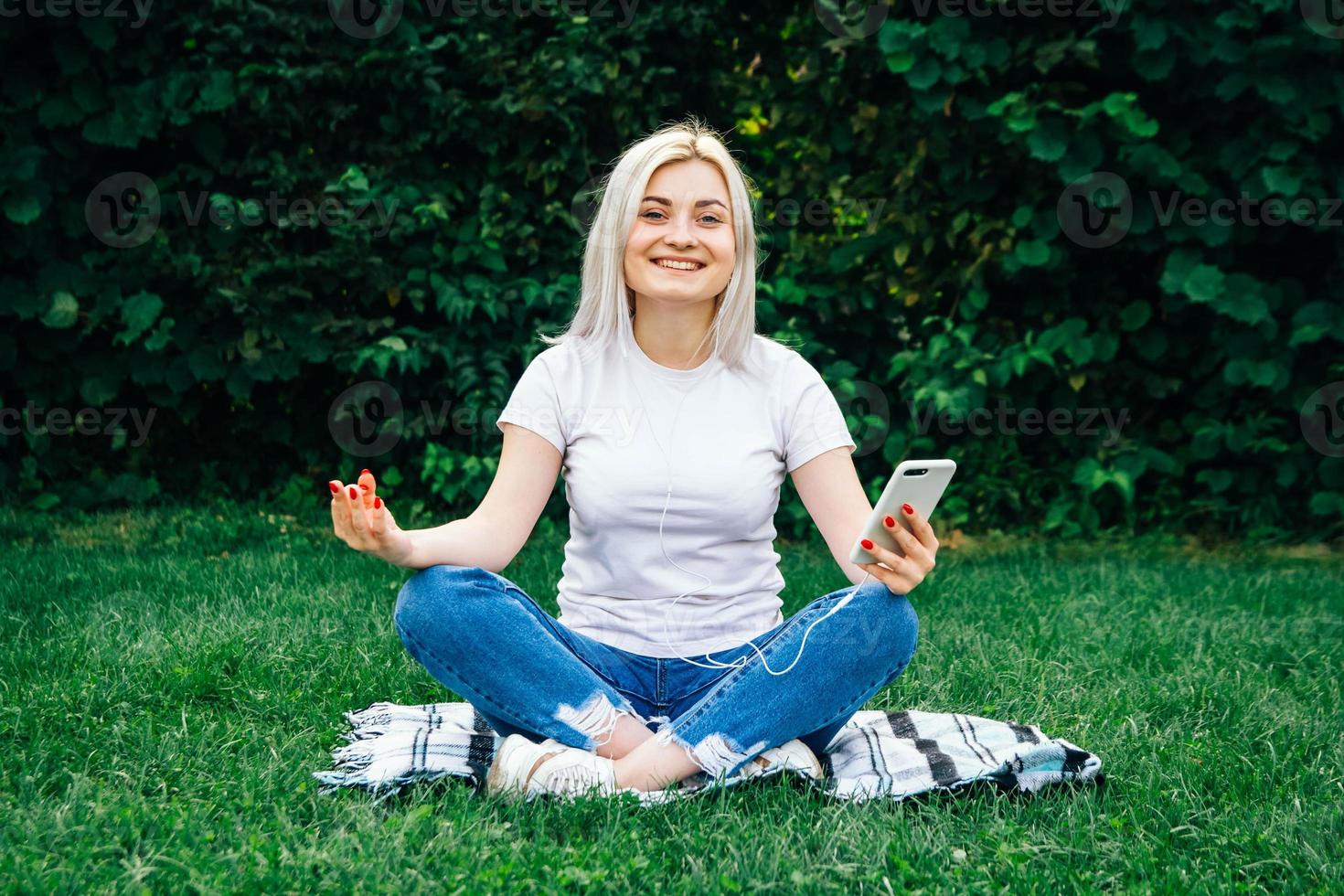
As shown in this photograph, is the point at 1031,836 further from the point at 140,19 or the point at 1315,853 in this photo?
the point at 140,19

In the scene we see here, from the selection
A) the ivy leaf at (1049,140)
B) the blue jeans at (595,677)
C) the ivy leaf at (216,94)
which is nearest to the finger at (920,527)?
the blue jeans at (595,677)

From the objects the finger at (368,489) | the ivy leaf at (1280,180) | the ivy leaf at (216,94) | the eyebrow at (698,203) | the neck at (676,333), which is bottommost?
the finger at (368,489)

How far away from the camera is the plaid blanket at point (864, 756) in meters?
2.23

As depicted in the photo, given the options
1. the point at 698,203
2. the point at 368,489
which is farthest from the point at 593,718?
the point at 698,203

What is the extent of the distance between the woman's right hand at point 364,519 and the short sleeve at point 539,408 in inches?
17.1

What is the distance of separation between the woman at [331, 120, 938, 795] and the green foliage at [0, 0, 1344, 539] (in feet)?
7.78

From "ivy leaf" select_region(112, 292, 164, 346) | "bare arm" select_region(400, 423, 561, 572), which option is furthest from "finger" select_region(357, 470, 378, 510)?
"ivy leaf" select_region(112, 292, 164, 346)

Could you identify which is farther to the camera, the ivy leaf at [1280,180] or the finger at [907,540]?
the ivy leaf at [1280,180]

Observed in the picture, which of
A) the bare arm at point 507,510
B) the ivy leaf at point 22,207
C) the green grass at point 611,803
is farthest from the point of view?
the ivy leaf at point 22,207

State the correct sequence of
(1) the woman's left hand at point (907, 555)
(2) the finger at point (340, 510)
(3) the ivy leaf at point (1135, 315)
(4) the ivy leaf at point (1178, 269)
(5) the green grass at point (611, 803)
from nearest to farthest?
(5) the green grass at point (611, 803) < (2) the finger at point (340, 510) < (1) the woman's left hand at point (907, 555) < (4) the ivy leaf at point (1178, 269) < (3) the ivy leaf at point (1135, 315)

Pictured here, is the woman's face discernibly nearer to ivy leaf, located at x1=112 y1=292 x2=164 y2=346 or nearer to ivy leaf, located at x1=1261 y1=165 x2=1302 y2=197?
ivy leaf, located at x1=112 y1=292 x2=164 y2=346

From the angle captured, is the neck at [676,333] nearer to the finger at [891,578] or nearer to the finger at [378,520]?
the finger at [891,578]

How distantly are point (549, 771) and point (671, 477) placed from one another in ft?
2.02

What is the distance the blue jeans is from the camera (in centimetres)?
221
